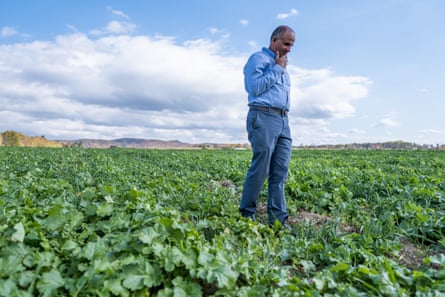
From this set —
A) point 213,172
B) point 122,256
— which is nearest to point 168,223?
point 122,256

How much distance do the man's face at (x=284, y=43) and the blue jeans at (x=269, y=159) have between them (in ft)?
2.68

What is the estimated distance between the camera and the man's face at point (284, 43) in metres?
4.32

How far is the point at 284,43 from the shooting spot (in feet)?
14.3

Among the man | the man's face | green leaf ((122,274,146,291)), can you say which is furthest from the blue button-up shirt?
green leaf ((122,274,146,291))

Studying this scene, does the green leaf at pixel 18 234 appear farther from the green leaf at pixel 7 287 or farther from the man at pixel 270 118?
the man at pixel 270 118

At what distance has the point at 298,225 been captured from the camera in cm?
456

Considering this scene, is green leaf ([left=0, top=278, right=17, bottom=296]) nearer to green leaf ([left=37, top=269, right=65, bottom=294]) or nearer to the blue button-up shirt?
green leaf ([left=37, top=269, right=65, bottom=294])

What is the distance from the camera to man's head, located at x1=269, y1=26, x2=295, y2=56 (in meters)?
4.32

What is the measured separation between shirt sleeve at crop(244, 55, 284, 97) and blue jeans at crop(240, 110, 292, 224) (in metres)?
0.29

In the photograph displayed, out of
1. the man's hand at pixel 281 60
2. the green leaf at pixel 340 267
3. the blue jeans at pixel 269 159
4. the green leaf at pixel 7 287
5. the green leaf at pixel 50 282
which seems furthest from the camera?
the man's hand at pixel 281 60

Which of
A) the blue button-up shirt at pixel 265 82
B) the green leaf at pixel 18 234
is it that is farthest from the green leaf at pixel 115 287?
the blue button-up shirt at pixel 265 82

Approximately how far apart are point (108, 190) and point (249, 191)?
1.81 m

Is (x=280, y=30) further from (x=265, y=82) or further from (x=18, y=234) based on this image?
(x=18, y=234)

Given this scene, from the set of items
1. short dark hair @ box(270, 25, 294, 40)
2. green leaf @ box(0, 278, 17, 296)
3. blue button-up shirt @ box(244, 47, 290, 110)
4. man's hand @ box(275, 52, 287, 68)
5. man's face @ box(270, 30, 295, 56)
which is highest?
short dark hair @ box(270, 25, 294, 40)
